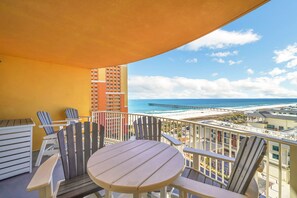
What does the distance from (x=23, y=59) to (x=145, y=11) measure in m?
4.03

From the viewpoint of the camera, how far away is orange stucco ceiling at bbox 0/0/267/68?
1.79 meters

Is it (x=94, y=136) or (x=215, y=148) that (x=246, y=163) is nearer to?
(x=215, y=148)

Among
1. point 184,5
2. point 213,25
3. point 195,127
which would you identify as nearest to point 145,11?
point 184,5

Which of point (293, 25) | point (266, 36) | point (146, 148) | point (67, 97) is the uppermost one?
point (266, 36)

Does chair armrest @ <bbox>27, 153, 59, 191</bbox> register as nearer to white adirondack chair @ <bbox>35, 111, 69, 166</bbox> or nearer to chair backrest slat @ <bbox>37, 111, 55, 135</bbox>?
white adirondack chair @ <bbox>35, 111, 69, 166</bbox>

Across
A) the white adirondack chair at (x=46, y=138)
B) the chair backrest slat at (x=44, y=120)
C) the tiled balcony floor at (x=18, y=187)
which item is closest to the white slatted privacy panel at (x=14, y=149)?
the tiled balcony floor at (x=18, y=187)

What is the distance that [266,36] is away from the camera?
19.3 meters

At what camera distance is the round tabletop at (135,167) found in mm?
1018

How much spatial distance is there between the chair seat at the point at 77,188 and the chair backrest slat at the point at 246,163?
130 cm

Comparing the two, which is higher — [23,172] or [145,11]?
[145,11]

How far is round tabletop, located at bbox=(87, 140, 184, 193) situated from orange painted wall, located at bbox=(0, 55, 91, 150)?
3.85 m

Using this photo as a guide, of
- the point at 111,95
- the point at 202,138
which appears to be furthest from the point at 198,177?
the point at 111,95

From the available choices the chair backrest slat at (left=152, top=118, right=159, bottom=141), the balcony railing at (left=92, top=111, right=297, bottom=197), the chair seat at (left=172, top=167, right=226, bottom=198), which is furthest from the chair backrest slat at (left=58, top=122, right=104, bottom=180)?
the balcony railing at (left=92, top=111, right=297, bottom=197)

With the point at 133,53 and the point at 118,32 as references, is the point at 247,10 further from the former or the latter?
the point at 133,53
